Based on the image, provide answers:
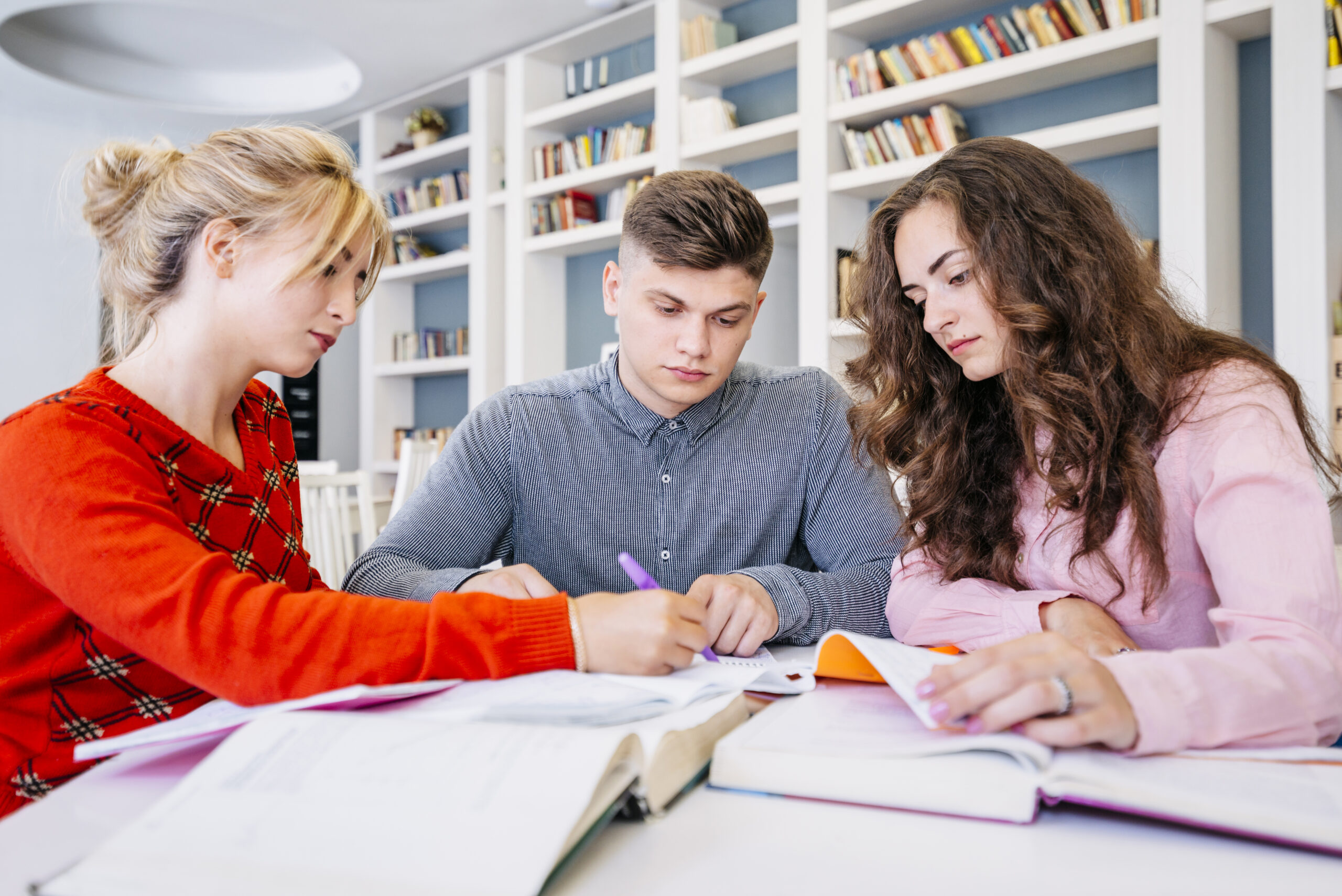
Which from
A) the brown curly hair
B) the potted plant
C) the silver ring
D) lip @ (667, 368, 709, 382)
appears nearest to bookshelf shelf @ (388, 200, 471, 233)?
the potted plant

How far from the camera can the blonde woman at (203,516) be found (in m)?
0.71

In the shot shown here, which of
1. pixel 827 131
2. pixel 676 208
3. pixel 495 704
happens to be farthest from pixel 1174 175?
pixel 495 704

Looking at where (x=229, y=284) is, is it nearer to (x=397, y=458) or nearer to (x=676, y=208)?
(x=676, y=208)

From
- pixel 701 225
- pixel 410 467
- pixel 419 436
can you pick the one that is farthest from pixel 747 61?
pixel 701 225

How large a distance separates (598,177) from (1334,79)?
9.00ft

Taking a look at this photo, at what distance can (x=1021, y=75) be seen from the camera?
300 centimetres

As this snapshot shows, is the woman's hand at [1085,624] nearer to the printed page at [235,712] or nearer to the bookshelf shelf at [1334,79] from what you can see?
the printed page at [235,712]

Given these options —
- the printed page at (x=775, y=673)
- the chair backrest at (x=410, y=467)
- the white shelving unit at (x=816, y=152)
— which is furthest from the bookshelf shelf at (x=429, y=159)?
the printed page at (x=775, y=673)

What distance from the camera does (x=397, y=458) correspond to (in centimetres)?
533

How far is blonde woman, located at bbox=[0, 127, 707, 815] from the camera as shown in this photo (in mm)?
709

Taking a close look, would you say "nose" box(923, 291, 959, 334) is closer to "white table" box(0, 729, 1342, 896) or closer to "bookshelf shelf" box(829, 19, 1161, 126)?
"white table" box(0, 729, 1342, 896)

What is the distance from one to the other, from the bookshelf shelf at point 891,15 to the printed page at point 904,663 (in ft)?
10.0

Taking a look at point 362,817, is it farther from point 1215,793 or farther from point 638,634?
point 1215,793

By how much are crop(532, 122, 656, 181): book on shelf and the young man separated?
2897mm
